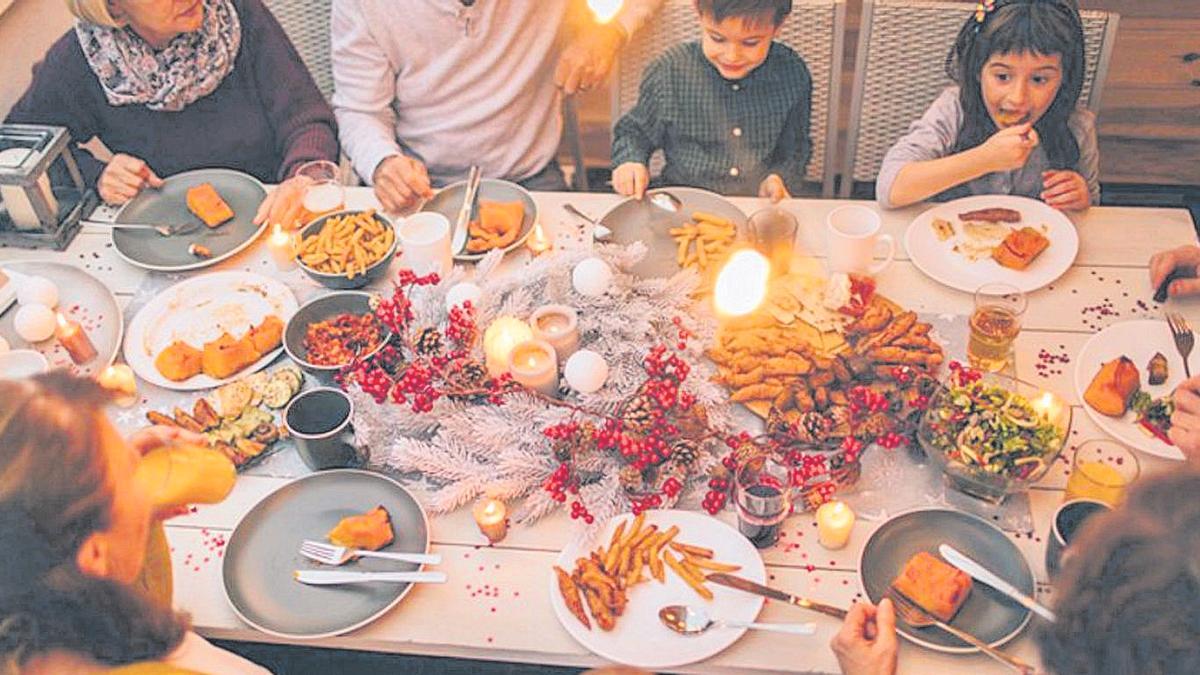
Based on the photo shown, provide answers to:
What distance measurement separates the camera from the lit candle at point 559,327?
1.81 m

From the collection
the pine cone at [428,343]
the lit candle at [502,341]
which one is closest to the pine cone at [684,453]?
the lit candle at [502,341]

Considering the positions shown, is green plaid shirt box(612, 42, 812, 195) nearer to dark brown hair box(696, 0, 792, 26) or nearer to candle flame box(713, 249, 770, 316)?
dark brown hair box(696, 0, 792, 26)

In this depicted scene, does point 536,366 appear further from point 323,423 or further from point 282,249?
point 282,249

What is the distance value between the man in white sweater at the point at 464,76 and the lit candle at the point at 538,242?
1.16ft

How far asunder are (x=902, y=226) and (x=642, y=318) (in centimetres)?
62

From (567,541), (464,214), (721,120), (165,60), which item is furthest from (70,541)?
(721,120)

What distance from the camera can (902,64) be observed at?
8.08 ft

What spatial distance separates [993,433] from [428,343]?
924 millimetres

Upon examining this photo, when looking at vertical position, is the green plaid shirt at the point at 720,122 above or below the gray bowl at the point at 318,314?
above

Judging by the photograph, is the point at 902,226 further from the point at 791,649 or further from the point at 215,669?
the point at 215,669

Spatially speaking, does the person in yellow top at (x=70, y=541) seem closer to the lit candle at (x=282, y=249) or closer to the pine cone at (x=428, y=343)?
the pine cone at (x=428, y=343)

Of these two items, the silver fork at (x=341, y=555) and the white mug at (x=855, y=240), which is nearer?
the silver fork at (x=341, y=555)

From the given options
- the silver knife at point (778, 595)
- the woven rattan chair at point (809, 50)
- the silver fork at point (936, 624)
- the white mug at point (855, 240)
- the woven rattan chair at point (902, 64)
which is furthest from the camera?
the woven rattan chair at point (809, 50)

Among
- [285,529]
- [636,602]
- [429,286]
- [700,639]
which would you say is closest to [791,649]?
[700,639]
